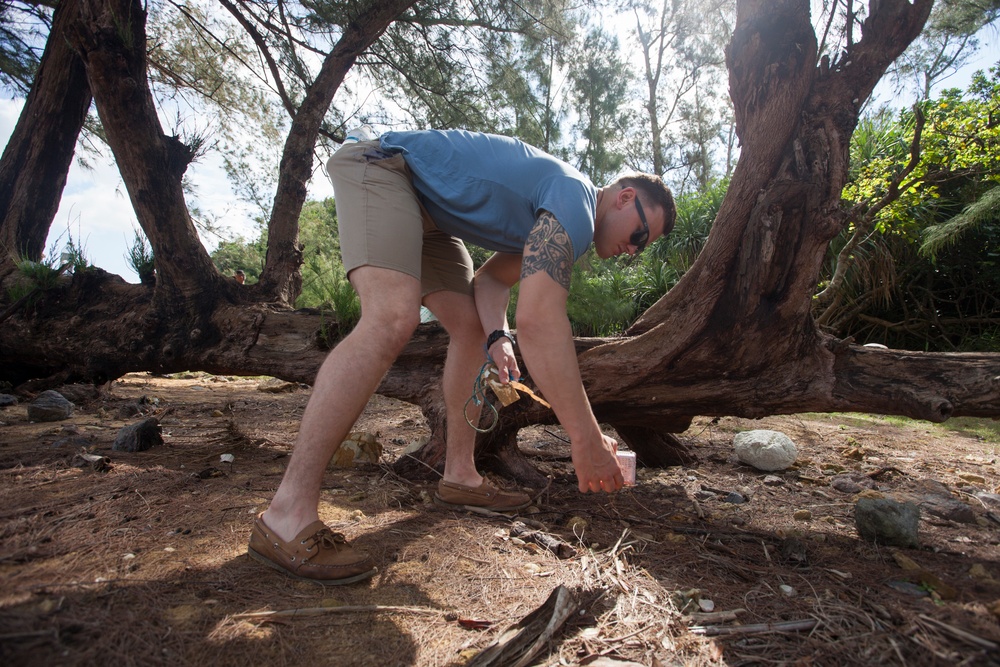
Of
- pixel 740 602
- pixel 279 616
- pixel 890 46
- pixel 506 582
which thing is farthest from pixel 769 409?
pixel 279 616

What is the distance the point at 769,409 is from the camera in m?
2.51

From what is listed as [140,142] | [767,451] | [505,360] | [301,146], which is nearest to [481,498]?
[505,360]

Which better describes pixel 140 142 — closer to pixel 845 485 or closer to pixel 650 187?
pixel 650 187

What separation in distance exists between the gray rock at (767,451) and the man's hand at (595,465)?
1751 mm

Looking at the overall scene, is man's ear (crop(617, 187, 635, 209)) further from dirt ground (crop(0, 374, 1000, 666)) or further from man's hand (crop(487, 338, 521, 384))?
dirt ground (crop(0, 374, 1000, 666))

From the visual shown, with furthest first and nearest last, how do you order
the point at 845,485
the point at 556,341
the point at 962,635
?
the point at 845,485
the point at 556,341
the point at 962,635

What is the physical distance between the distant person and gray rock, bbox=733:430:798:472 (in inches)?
57.5

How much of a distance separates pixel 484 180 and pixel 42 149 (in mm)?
Result: 4897

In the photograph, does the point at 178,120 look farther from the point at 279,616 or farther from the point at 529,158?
the point at 279,616

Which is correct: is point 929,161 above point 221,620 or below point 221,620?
above

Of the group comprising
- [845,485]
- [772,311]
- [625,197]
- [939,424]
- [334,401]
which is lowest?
[845,485]

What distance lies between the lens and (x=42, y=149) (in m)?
4.77

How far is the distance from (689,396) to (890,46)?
176 centimetres

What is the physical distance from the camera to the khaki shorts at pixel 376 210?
5.69 ft
